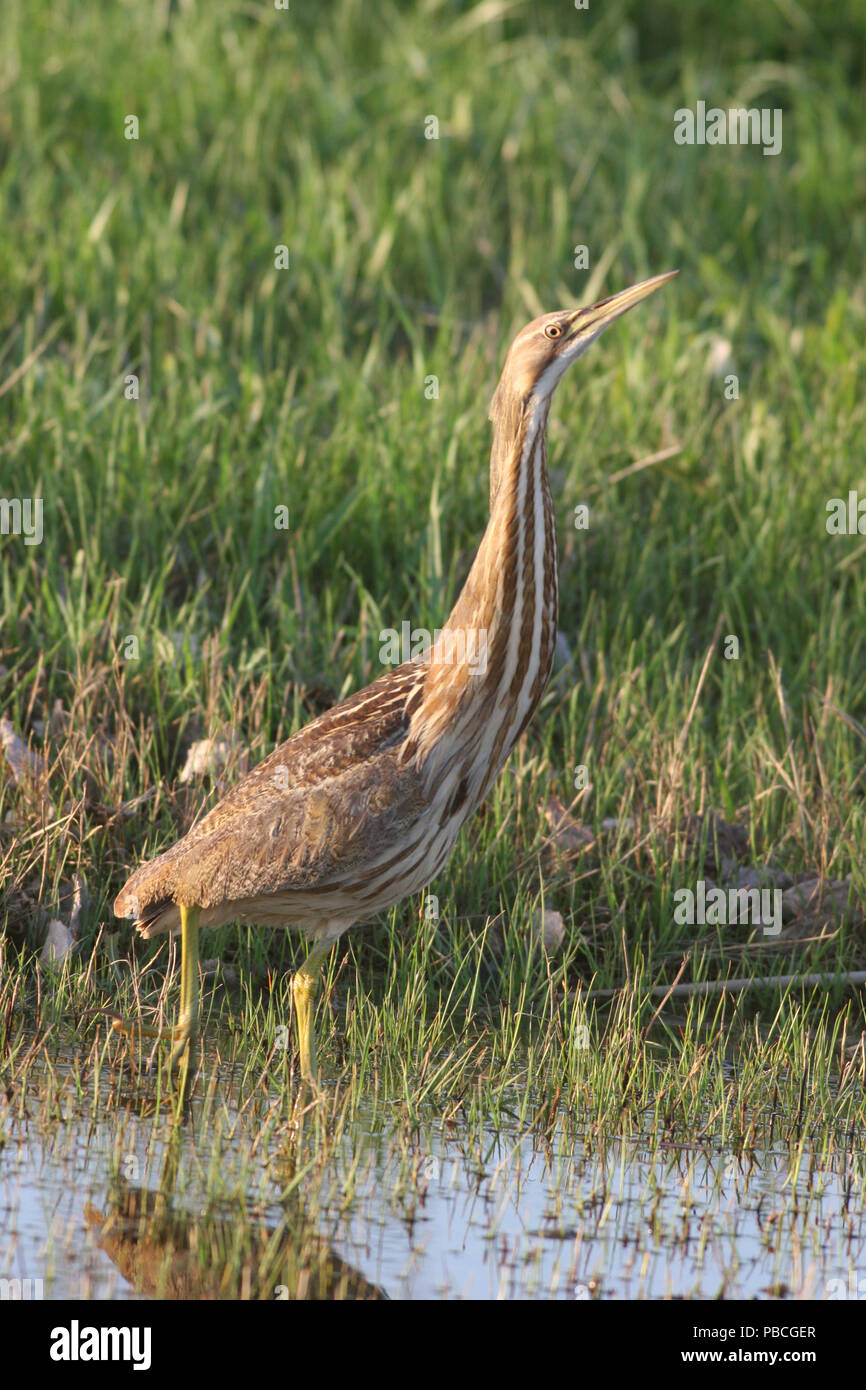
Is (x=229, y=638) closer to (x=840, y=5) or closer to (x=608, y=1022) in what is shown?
(x=608, y=1022)

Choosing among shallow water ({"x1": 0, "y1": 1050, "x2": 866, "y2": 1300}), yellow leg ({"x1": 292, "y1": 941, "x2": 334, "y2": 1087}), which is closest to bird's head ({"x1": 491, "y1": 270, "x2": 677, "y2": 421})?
yellow leg ({"x1": 292, "y1": 941, "x2": 334, "y2": 1087})

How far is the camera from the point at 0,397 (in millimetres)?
7758

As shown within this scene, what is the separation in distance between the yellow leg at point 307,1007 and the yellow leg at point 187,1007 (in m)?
0.25

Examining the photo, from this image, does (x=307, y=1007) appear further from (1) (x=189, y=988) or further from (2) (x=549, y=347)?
(2) (x=549, y=347)

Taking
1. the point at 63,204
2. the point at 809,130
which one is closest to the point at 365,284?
the point at 63,204

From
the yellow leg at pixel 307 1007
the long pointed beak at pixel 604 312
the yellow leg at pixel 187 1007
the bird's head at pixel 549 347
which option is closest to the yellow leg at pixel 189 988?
the yellow leg at pixel 187 1007

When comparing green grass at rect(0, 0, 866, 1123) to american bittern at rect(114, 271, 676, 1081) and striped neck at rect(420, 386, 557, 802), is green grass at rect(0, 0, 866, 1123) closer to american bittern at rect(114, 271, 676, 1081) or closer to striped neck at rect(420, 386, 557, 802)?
american bittern at rect(114, 271, 676, 1081)

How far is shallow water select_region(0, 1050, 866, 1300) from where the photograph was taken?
3861 millimetres

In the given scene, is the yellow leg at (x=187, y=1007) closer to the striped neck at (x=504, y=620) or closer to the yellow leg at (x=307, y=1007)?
the yellow leg at (x=307, y=1007)

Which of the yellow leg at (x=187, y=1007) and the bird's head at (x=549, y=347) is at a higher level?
the bird's head at (x=549, y=347)

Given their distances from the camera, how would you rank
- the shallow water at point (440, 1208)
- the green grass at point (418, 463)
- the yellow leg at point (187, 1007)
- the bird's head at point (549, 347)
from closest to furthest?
the shallow water at point (440, 1208)
the yellow leg at point (187, 1007)
the bird's head at point (549, 347)
the green grass at point (418, 463)

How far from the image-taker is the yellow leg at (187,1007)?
4.83m

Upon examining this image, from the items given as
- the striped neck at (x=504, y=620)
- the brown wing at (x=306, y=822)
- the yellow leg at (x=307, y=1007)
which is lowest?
the yellow leg at (x=307, y=1007)

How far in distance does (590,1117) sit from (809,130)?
26.8ft
